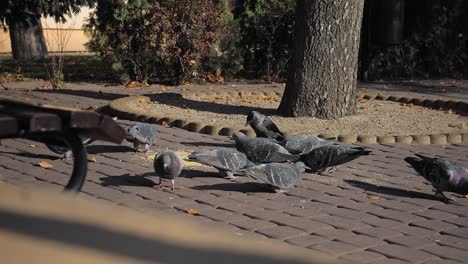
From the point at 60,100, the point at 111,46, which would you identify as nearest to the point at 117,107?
the point at 60,100

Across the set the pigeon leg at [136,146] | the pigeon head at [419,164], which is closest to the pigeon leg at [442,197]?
the pigeon head at [419,164]

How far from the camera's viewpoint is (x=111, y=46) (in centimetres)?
1379

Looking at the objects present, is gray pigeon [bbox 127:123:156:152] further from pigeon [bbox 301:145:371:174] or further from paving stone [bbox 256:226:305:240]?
paving stone [bbox 256:226:305:240]

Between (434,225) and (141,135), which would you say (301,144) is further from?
(434,225)

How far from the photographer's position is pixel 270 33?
14.6 metres

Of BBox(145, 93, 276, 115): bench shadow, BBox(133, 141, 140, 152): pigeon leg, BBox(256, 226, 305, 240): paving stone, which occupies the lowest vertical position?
BBox(256, 226, 305, 240): paving stone

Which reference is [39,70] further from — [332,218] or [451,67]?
[332,218]

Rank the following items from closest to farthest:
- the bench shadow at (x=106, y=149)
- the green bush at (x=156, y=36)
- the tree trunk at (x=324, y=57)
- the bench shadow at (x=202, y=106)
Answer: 1. the bench shadow at (x=106, y=149)
2. the tree trunk at (x=324, y=57)
3. the bench shadow at (x=202, y=106)
4. the green bush at (x=156, y=36)

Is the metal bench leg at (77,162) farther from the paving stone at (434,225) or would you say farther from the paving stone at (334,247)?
the paving stone at (434,225)

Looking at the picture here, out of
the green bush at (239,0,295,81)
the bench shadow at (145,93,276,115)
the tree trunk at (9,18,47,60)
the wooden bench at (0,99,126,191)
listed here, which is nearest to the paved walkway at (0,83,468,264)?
the wooden bench at (0,99,126,191)

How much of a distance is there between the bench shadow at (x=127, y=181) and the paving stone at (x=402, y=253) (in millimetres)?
2248

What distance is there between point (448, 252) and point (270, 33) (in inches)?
415

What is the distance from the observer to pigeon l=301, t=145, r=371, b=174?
616 centimetres

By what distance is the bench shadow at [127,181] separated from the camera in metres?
5.95
